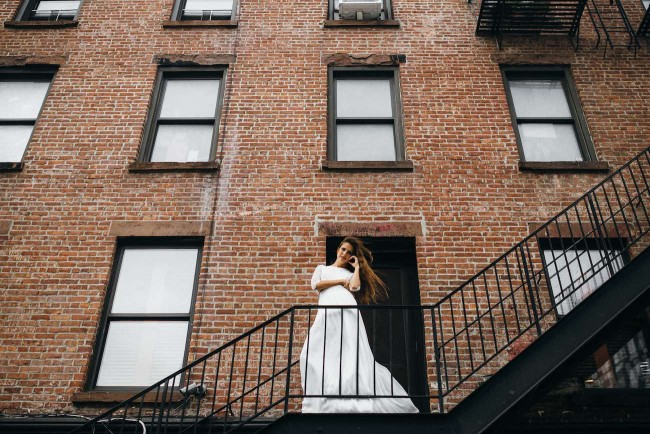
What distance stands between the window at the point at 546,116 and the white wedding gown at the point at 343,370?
13.7 feet

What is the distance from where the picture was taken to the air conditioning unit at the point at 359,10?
966 cm

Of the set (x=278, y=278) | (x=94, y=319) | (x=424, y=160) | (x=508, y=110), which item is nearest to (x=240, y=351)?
(x=278, y=278)

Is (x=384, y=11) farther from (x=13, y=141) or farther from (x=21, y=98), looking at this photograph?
(x=13, y=141)

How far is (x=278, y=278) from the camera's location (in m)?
6.96

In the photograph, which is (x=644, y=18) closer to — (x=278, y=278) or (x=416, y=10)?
(x=416, y=10)

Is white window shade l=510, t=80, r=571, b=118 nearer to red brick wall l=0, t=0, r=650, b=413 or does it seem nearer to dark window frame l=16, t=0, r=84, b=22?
red brick wall l=0, t=0, r=650, b=413

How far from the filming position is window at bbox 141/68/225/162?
833cm

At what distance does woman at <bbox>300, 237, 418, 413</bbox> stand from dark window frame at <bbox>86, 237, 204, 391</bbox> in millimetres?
1900

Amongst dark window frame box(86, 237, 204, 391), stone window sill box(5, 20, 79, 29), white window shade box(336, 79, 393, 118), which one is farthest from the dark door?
stone window sill box(5, 20, 79, 29)

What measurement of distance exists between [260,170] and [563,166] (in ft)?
14.1

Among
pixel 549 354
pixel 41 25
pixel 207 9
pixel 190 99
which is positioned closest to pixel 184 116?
pixel 190 99

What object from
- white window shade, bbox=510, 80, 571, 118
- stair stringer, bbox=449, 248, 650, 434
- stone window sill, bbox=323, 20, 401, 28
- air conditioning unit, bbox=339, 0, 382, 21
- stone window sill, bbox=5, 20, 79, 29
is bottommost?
stair stringer, bbox=449, 248, 650, 434

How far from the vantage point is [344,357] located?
5.32 meters

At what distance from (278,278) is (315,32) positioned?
4.61 metres
